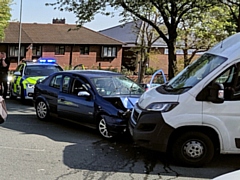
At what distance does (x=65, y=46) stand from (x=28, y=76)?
106 feet

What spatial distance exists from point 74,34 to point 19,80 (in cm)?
3435

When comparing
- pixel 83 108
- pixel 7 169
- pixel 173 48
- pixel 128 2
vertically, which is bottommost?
pixel 7 169

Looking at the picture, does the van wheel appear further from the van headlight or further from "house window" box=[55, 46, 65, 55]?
"house window" box=[55, 46, 65, 55]

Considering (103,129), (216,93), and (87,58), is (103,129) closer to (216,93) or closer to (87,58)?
(216,93)

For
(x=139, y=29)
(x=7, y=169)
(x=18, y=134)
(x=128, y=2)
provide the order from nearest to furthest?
(x=7, y=169) → (x=18, y=134) → (x=128, y=2) → (x=139, y=29)

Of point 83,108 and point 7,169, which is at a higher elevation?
point 83,108

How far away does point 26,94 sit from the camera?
1442 centimetres

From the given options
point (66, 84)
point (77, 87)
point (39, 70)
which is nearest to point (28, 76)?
point (39, 70)

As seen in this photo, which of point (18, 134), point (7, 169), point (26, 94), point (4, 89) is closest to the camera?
point (7, 169)

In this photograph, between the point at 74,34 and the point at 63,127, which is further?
the point at 74,34

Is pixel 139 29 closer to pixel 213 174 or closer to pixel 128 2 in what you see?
pixel 128 2

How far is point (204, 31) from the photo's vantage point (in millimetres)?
28297

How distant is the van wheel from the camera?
6.65 metres

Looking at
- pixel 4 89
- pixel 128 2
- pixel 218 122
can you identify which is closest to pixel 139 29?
pixel 128 2
